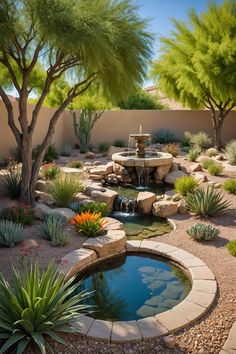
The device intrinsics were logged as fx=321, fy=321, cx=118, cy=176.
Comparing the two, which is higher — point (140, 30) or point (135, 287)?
point (140, 30)

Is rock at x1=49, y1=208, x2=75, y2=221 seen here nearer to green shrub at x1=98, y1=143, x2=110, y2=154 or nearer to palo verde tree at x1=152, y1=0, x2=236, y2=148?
green shrub at x1=98, y1=143, x2=110, y2=154

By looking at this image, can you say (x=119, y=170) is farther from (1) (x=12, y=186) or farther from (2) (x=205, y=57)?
(2) (x=205, y=57)

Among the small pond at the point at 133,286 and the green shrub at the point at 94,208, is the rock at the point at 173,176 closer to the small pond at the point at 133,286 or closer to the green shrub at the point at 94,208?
the green shrub at the point at 94,208

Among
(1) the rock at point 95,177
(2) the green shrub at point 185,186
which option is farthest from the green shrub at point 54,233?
(1) the rock at point 95,177

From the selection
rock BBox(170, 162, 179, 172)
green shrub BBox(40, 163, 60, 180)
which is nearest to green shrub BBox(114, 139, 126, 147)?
rock BBox(170, 162, 179, 172)

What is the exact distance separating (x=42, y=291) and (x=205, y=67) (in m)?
12.4

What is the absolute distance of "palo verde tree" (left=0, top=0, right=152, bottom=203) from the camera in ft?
19.2

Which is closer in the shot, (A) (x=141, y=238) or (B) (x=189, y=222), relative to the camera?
(A) (x=141, y=238)

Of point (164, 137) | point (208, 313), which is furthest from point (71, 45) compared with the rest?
point (164, 137)

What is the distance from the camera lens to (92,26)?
5.98m

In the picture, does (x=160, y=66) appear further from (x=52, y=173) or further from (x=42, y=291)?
(x=42, y=291)

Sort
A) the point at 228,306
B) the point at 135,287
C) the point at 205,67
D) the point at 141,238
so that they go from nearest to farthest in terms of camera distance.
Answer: the point at 228,306 → the point at 135,287 → the point at 141,238 → the point at 205,67

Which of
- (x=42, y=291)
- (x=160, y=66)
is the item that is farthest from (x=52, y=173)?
(x=160, y=66)

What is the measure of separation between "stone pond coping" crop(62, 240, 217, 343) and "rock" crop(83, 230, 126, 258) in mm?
215
